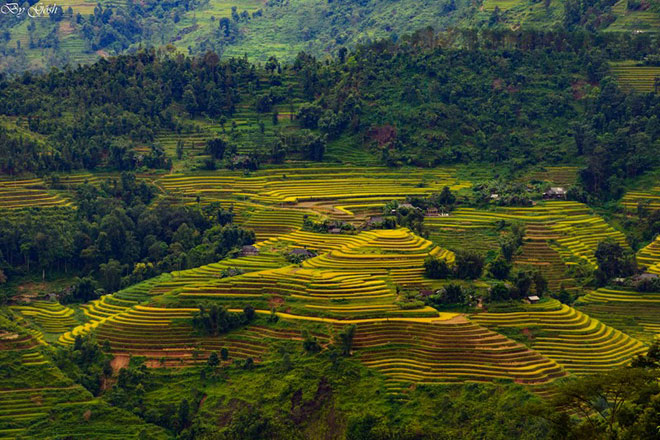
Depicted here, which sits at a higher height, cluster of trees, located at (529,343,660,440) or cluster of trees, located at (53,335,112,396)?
cluster of trees, located at (529,343,660,440)

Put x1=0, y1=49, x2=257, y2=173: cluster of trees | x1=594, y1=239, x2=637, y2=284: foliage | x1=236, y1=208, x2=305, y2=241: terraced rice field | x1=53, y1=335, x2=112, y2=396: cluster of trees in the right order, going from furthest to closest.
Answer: x1=0, y1=49, x2=257, y2=173: cluster of trees
x1=236, y1=208, x2=305, y2=241: terraced rice field
x1=594, y1=239, x2=637, y2=284: foliage
x1=53, y1=335, x2=112, y2=396: cluster of trees

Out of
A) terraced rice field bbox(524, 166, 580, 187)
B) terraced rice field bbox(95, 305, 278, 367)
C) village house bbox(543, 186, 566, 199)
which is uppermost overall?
terraced rice field bbox(524, 166, 580, 187)

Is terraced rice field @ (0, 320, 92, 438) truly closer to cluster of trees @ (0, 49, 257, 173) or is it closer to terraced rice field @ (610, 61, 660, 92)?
cluster of trees @ (0, 49, 257, 173)

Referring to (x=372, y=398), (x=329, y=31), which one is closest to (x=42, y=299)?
(x=372, y=398)

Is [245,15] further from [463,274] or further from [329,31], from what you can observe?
[463,274]

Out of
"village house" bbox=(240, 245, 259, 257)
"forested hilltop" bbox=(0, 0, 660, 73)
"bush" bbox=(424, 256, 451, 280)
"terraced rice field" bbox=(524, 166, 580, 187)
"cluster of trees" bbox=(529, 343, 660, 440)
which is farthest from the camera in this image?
"forested hilltop" bbox=(0, 0, 660, 73)

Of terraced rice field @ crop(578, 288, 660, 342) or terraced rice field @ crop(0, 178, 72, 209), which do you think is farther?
terraced rice field @ crop(0, 178, 72, 209)

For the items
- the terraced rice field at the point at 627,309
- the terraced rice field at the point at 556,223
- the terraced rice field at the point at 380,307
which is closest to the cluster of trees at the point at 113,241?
the terraced rice field at the point at 380,307

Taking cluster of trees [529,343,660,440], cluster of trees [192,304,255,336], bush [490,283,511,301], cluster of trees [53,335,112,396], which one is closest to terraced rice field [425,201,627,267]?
bush [490,283,511,301]
